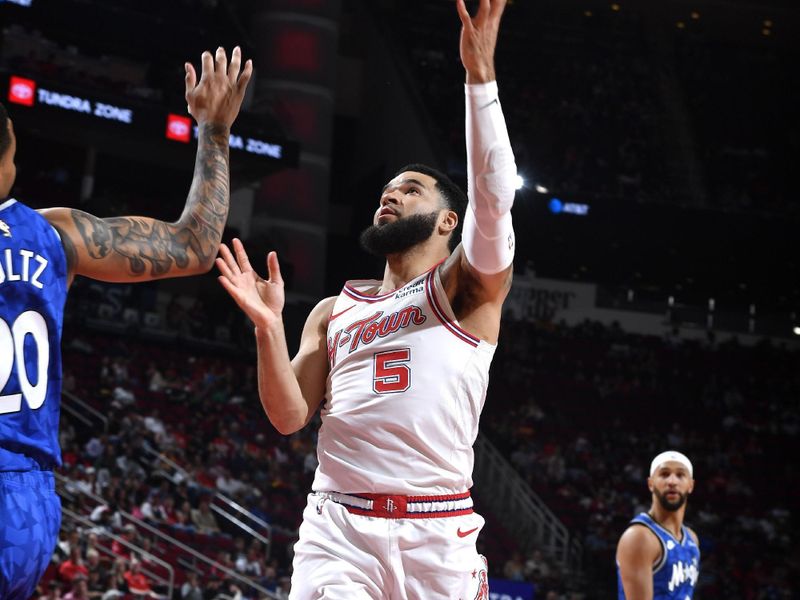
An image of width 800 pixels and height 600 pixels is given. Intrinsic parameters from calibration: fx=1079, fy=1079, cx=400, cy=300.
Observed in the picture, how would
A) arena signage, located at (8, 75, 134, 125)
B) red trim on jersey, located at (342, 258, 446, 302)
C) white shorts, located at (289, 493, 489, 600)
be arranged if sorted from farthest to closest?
arena signage, located at (8, 75, 134, 125) < red trim on jersey, located at (342, 258, 446, 302) < white shorts, located at (289, 493, 489, 600)

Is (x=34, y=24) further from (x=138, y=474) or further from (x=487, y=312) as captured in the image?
(x=487, y=312)

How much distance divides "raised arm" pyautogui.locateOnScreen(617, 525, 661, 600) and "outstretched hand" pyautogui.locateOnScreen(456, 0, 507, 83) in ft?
12.3

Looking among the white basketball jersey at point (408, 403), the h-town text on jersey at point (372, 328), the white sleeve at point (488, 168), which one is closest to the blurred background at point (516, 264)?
the h-town text on jersey at point (372, 328)

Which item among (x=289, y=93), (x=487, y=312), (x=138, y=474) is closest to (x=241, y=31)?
(x=289, y=93)

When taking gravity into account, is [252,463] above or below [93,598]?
above

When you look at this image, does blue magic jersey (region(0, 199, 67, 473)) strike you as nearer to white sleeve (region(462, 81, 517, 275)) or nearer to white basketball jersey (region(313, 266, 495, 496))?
white basketball jersey (region(313, 266, 495, 496))

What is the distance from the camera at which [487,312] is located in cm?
391

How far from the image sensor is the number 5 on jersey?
3842 mm

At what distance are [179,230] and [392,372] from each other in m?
0.99

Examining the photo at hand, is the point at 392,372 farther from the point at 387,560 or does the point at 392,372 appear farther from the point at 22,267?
the point at 22,267

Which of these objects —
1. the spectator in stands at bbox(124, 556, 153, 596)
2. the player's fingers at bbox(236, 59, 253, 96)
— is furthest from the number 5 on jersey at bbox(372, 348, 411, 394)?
the spectator in stands at bbox(124, 556, 153, 596)

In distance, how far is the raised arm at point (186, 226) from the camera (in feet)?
9.91

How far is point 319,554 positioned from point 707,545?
16750 millimetres

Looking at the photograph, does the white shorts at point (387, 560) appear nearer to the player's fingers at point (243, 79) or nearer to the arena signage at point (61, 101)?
the player's fingers at point (243, 79)
